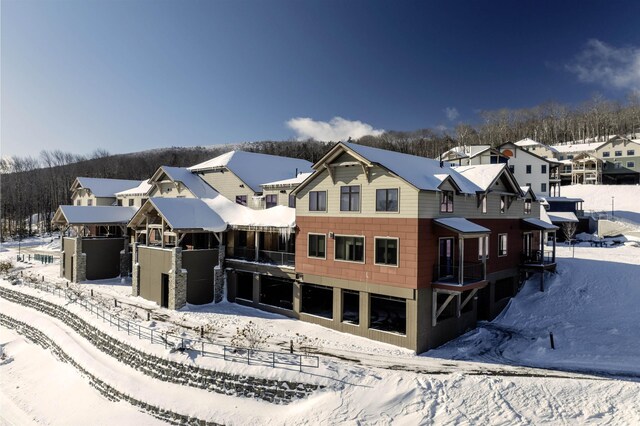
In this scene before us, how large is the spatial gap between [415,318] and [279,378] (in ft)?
23.3

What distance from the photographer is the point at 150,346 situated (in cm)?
1780

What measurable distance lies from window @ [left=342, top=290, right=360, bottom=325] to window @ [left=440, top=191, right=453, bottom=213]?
6.24m

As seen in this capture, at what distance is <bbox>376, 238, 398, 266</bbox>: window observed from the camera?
1912 cm

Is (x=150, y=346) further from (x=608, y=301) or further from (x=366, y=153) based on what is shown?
(x=608, y=301)

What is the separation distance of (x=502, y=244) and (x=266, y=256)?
15.2m

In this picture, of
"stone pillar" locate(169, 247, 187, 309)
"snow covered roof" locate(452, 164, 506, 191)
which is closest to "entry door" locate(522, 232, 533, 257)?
"snow covered roof" locate(452, 164, 506, 191)

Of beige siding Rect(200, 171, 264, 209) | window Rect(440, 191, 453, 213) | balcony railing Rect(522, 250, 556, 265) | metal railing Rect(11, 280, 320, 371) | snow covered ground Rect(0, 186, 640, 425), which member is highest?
beige siding Rect(200, 171, 264, 209)

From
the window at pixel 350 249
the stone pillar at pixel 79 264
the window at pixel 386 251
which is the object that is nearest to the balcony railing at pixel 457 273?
the window at pixel 386 251

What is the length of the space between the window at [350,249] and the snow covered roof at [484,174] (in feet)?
26.6

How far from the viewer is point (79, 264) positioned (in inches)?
1316

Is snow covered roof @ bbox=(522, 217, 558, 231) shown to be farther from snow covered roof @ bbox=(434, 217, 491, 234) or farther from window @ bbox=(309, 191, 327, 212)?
window @ bbox=(309, 191, 327, 212)

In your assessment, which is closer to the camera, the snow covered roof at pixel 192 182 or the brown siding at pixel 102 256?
the snow covered roof at pixel 192 182

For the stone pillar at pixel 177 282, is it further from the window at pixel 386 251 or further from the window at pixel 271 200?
the window at pixel 386 251

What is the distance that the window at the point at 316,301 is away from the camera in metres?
23.1
